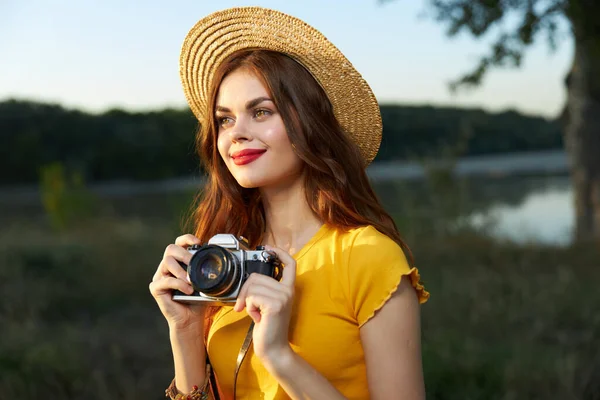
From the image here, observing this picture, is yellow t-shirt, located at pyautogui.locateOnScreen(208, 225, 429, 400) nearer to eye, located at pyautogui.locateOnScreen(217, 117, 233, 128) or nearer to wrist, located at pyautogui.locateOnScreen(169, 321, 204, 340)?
wrist, located at pyautogui.locateOnScreen(169, 321, 204, 340)

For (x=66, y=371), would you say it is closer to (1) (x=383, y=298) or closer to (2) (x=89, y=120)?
(1) (x=383, y=298)

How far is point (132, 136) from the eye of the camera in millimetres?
14172

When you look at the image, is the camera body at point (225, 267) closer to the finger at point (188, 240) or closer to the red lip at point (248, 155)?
the finger at point (188, 240)

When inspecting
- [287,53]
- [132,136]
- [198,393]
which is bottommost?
[132,136]

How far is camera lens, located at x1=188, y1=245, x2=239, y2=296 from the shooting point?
1498mm

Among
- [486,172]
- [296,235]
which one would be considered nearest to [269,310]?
[296,235]

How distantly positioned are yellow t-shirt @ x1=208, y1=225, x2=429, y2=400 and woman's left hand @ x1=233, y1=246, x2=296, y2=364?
11cm

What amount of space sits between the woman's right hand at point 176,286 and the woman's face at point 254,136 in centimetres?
21

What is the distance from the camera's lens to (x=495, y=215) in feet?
26.7

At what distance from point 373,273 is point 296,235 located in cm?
29

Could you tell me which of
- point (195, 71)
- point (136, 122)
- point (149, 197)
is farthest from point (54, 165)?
point (195, 71)

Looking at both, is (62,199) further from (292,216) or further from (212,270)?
(212,270)

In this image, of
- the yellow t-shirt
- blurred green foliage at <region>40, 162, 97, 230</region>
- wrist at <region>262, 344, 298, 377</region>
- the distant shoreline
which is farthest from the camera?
the distant shoreline

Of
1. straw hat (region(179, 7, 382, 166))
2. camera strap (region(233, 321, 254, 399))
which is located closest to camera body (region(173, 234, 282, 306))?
camera strap (region(233, 321, 254, 399))
